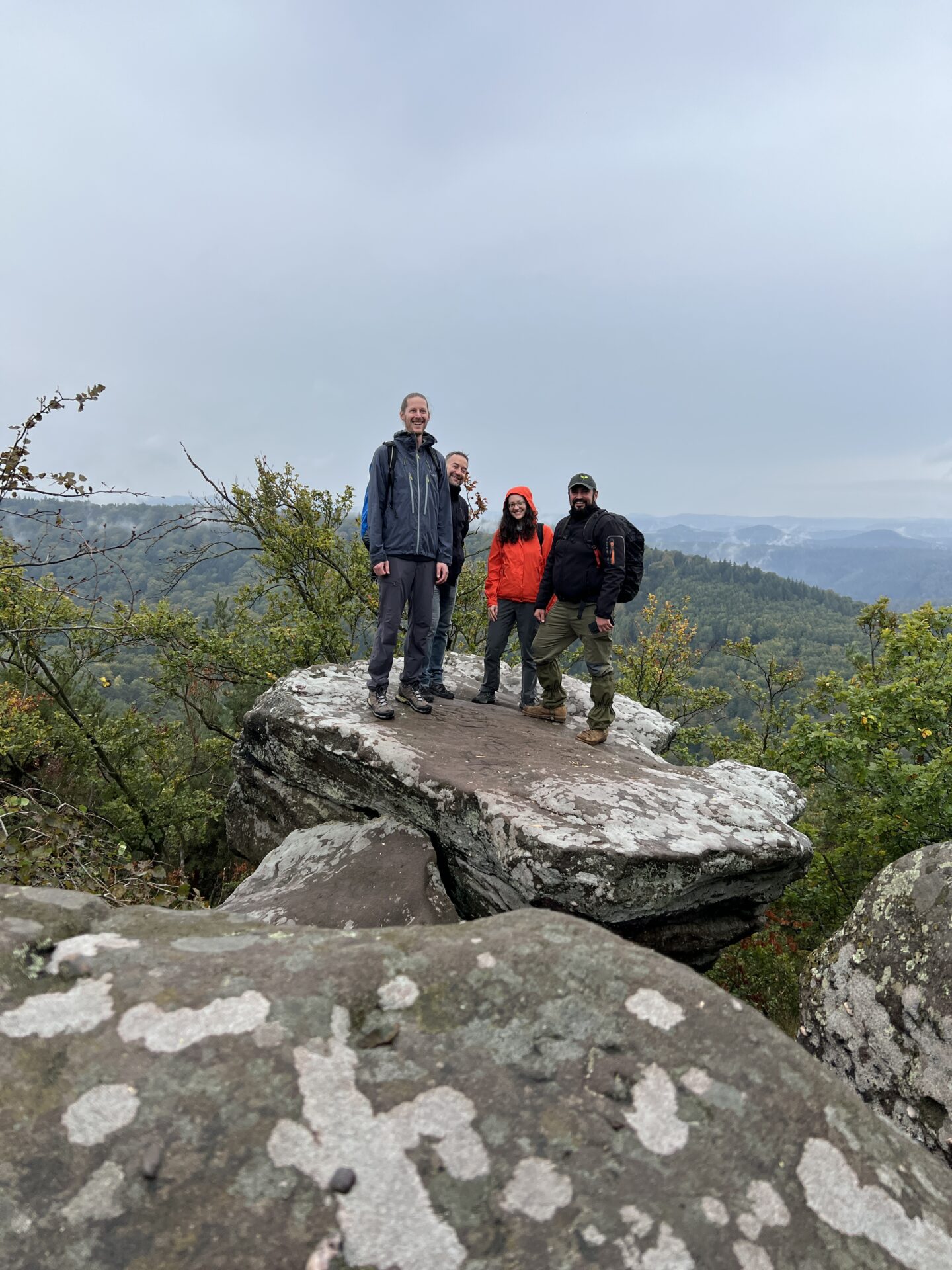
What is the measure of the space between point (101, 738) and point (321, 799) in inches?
597

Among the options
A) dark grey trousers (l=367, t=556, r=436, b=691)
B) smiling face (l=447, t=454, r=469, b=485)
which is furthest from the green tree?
dark grey trousers (l=367, t=556, r=436, b=691)

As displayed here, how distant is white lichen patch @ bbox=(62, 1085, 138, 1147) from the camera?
72.9 inches

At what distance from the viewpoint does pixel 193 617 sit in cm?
1859

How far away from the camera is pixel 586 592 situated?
27.6 feet

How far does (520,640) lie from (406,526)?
2809 mm

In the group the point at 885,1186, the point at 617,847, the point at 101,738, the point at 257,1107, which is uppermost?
the point at 257,1107

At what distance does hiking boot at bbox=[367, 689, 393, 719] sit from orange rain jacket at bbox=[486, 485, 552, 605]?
2044mm

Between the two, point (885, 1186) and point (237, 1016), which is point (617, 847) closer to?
point (885, 1186)

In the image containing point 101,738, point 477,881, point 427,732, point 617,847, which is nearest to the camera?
point 617,847

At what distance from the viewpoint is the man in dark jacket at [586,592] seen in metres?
8.09

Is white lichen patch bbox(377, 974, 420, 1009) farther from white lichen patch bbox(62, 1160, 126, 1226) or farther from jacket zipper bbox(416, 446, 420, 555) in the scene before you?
jacket zipper bbox(416, 446, 420, 555)

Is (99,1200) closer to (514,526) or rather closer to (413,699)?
(413,699)

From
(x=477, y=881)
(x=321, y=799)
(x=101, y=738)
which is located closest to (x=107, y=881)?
(x=321, y=799)

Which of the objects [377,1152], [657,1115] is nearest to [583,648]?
[657,1115]
